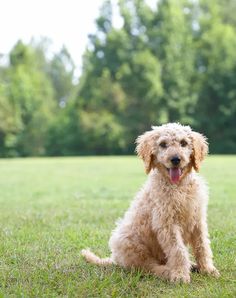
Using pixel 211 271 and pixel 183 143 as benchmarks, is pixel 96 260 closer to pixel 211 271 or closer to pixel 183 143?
pixel 211 271

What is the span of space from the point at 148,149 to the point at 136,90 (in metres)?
40.8

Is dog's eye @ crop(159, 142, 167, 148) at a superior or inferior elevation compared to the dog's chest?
superior

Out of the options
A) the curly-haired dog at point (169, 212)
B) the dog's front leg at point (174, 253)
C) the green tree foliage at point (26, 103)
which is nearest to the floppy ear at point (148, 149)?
the curly-haired dog at point (169, 212)

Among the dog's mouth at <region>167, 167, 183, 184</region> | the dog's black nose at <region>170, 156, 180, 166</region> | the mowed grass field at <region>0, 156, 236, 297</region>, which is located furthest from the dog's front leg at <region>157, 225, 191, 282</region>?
the dog's black nose at <region>170, 156, 180, 166</region>

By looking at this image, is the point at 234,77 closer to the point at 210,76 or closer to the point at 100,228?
the point at 210,76

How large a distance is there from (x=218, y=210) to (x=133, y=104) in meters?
36.6

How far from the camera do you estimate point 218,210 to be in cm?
896

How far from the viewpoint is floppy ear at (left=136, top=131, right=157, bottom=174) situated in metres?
4.87

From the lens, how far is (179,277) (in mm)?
4496

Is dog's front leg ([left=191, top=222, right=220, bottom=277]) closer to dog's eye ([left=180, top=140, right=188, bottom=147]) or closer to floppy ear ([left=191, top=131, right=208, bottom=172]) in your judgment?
floppy ear ([left=191, top=131, right=208, bottom=172])

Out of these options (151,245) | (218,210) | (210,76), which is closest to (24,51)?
(210,76)

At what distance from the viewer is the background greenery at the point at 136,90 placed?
4428 cm

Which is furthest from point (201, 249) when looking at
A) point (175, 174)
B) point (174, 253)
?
point (175, 174)

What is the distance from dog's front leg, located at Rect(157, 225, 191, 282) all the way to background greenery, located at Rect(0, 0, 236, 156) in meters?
38.5
